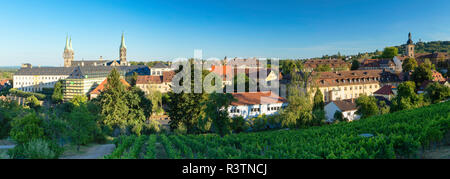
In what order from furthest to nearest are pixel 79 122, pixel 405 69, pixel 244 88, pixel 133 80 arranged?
pixel 133 80 → pixel 405 69 → pixel 244 88 → pixel 79 122

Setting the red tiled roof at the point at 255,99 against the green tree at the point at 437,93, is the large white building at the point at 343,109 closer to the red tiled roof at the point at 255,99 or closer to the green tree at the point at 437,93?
the red tiled roof at the point at 255,99

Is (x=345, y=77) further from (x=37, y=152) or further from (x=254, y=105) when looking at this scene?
(x=37, y=152)

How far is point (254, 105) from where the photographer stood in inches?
1646

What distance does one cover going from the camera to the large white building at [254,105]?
1606 inches

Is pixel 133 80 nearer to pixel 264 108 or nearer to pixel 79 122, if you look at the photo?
pixel 264 108

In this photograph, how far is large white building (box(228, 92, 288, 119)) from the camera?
40.8 meters

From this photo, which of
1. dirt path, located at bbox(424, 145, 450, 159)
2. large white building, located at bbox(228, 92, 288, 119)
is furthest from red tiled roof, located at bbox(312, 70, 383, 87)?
dirt path, located at bbox(424, 145, 450, 159)

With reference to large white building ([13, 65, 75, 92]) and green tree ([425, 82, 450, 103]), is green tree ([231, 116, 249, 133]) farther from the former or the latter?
large white building ([13, 65, 75, 92])

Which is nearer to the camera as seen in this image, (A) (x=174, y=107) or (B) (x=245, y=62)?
(A) (x=174, y=107)

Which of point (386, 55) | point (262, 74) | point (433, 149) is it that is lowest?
point (433, 149)

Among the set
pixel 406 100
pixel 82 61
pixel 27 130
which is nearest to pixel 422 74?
pixel 406 100

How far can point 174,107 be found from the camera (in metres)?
37.0
